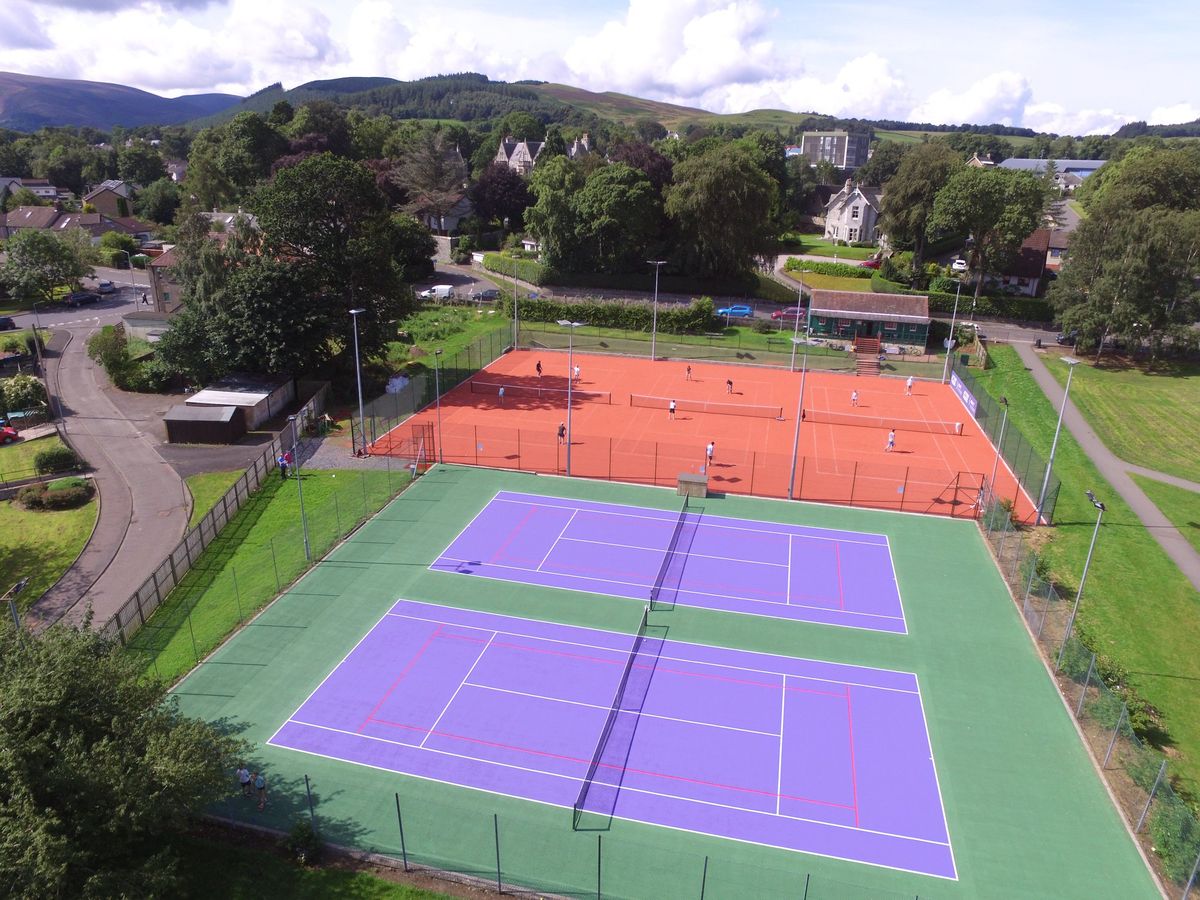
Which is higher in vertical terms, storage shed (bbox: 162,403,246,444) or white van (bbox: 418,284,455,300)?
white van (bbox: 418,284,455,300)

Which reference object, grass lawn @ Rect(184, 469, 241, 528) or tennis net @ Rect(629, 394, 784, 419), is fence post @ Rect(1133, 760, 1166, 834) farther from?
grass lawn @ Rect(184, 469, 241, 528)

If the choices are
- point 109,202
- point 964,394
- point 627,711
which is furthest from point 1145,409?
point 109,202

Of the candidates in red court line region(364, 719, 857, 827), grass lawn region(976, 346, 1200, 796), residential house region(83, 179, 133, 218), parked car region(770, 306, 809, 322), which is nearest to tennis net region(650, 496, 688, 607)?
red court line region(364, 719, 857, 827)

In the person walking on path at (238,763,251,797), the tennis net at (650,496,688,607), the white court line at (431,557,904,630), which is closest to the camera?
the person walking on path at (238,763,251,797)

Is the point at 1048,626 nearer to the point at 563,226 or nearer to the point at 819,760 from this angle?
the point at 819,760

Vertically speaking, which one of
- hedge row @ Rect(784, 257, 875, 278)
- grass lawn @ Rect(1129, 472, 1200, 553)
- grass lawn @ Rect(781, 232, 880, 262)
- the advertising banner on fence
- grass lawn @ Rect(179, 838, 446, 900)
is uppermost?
grass lawn @ Rect(781, 232, 880, 262)

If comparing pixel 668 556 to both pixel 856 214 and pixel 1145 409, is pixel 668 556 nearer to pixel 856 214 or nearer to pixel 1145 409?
pixel 1145 409
